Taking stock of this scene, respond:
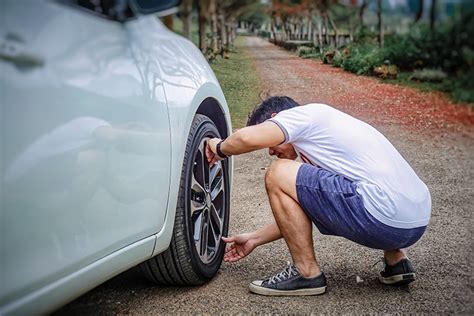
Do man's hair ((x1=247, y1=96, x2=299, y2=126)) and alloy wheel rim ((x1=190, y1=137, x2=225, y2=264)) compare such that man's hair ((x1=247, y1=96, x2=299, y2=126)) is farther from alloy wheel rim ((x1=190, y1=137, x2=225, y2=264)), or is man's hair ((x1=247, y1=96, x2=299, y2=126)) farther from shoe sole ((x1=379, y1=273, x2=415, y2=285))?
shoe sole ((x1=379, y1=273, x2=415, y2=285))

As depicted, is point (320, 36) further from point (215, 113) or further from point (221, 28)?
point (215, 113)

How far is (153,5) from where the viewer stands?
1871 mm

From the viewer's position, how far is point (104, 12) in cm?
181

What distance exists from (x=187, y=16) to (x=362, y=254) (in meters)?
1.21

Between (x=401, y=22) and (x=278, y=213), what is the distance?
2.68ft

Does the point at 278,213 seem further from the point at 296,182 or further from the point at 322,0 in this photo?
the point at 322,0

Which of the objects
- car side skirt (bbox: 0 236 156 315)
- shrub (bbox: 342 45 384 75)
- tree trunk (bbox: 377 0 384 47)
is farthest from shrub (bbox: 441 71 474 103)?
car side skirt (bbox: 0 236 156 315)

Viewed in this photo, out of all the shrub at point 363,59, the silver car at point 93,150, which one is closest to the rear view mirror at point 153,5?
the silver car at point 93,150

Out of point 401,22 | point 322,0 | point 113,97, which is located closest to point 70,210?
point 113,97

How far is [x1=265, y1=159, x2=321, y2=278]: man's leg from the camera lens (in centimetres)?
242

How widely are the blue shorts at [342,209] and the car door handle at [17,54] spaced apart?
3.92 ft

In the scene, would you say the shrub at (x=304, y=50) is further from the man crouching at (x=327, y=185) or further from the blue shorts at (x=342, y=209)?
the blue shorts at (x=342, y=209)

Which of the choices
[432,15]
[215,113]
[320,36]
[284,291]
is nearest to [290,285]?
[284,291]

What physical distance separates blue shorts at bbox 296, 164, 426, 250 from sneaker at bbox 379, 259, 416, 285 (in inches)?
4.1
